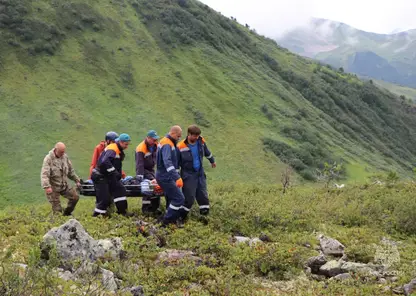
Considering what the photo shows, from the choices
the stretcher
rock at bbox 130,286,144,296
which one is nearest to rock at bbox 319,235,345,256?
the stretcher

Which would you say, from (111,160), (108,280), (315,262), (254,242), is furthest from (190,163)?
(108,280)

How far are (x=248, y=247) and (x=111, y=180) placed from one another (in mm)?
3641

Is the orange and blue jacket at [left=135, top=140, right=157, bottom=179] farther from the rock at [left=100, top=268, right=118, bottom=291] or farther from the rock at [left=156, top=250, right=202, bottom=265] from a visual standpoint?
the rock at [left=100, top=268, right=118, bottom=291]

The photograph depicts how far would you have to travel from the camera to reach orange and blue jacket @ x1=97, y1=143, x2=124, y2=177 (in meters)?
9.69

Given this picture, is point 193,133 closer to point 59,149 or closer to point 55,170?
point 59,149

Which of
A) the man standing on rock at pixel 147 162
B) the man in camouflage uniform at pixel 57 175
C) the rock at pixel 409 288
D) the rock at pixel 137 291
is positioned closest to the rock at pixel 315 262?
the rock at pixel 409 288

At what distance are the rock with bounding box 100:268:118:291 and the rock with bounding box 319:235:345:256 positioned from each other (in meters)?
4.78

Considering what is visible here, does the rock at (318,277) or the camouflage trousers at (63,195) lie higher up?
the camouflage trousers at (63,195)

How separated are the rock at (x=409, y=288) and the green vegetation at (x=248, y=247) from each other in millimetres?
259

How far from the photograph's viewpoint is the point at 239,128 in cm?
4331

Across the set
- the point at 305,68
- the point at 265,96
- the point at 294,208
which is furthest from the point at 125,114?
the point at 305,68

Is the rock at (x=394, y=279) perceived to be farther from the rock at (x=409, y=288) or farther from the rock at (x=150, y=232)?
the rock at (x=150, y=232)

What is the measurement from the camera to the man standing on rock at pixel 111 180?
9.86m

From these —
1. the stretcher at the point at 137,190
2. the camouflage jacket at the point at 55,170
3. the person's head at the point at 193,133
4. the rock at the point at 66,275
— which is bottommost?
the rock at the point at 66,275
